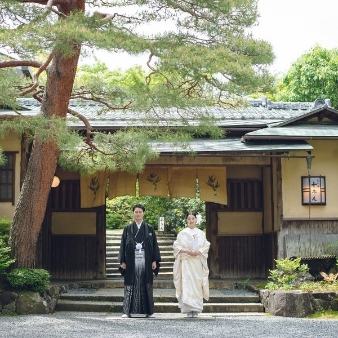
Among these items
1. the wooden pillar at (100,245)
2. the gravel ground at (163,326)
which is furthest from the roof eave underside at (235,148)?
the gravel ground at (163,326)

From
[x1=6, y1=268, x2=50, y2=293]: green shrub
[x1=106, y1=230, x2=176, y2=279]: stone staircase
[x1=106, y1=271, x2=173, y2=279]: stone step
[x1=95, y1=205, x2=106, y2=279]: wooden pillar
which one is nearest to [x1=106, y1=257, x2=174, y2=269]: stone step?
[x1=106, y1=230, x2=176, y2=279]: stone staircase

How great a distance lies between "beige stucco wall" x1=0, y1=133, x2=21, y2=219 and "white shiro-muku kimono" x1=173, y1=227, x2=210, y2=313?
4.16 meters

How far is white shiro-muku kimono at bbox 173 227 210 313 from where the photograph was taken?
9922mm

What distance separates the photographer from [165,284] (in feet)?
42.1

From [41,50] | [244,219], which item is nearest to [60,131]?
[41,50]

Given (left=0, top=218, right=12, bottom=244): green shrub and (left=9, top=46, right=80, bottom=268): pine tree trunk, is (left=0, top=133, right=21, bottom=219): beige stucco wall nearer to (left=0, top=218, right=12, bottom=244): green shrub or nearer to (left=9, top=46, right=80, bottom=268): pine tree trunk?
(left=0, top=218, right=12, bottom=244): green shrub

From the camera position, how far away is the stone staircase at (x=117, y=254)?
51.3 feet

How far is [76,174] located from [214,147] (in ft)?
12.0

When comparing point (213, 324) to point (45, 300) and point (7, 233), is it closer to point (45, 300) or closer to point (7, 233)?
point (45, 300)

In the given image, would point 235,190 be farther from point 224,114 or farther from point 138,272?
point 138,272

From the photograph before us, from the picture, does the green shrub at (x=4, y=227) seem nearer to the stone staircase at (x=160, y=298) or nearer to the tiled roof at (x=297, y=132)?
the stone staircase at (x=160, y=298)

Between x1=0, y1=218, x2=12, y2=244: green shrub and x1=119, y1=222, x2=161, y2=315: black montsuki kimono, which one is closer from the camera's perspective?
x1=119, y1=222, x2=161, y2=315: black montsuki kimono

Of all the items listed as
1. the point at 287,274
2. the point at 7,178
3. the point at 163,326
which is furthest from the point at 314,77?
the point at 163,326

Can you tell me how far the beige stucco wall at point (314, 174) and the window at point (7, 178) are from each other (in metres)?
5.49
